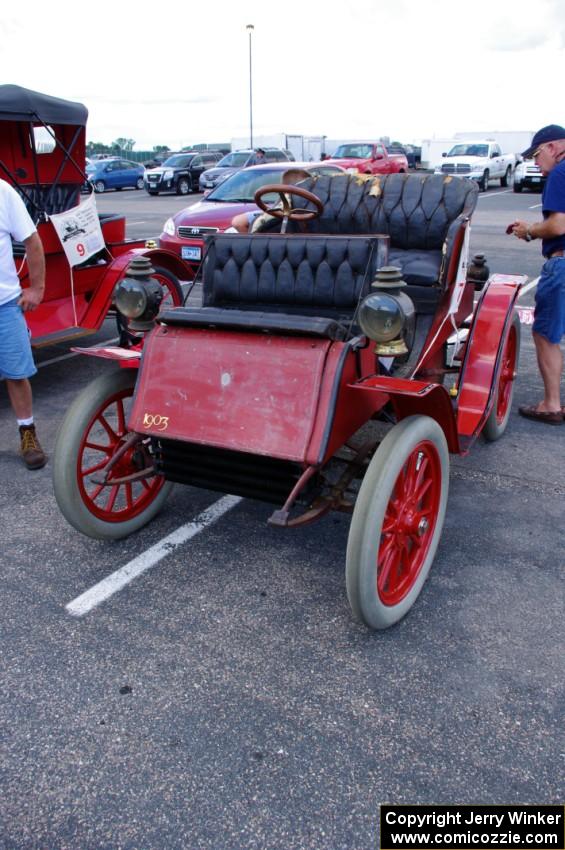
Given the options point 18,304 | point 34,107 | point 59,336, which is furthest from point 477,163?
point 18,304

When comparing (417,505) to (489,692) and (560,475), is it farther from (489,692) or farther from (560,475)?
(560,475)

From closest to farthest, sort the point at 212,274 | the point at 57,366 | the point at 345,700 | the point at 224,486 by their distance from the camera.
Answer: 1. the point at 345,700
2. the point at 224,486
3. the point at 212,274
4. the point at 57,366

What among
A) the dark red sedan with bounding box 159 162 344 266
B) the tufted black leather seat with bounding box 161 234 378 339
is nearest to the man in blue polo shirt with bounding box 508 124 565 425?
the tufted black leather seat with bounding box 161 234 378 339

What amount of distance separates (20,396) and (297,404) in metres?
2.19

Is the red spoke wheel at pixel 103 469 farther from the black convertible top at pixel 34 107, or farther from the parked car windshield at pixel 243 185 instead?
the parked car windshield at pixel 243 185

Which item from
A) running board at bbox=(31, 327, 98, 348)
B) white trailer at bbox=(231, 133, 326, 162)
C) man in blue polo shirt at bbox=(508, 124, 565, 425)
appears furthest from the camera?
white trailer at bbox=(231, 133, 326, 162)

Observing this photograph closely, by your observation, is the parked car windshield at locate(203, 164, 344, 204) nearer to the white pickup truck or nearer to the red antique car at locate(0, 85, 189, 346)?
the red antique car at locate(0, 85, 189, 346)

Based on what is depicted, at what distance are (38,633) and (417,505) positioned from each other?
1.59 metres

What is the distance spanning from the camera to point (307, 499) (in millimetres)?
2662

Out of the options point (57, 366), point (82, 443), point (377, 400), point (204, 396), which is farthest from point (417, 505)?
point (57, 366)

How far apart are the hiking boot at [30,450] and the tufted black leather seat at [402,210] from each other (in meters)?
1.99

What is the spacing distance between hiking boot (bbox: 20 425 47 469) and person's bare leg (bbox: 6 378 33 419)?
0.28 ft

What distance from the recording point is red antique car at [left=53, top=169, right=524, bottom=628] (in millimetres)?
2492

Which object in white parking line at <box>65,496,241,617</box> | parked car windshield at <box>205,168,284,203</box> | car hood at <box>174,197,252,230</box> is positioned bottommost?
white parking line at <box>65,496,241,617</box>
